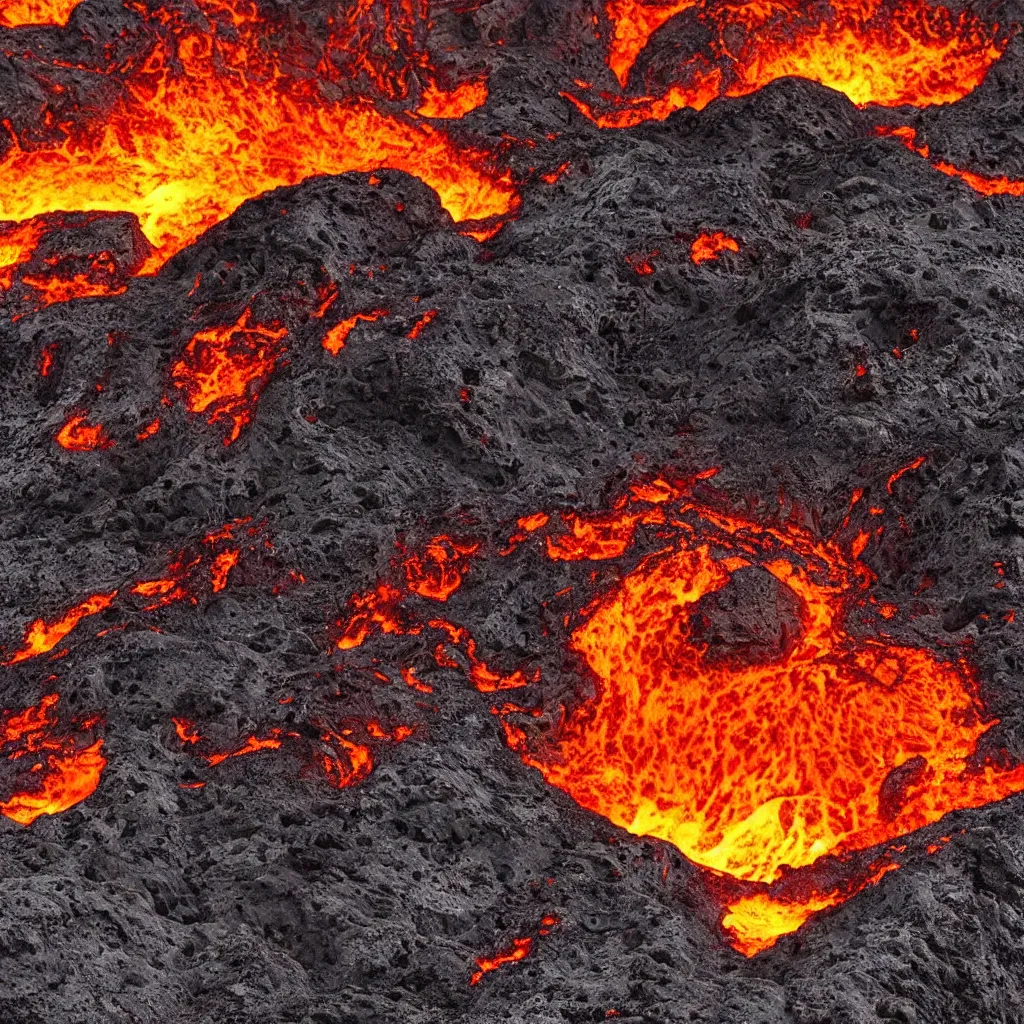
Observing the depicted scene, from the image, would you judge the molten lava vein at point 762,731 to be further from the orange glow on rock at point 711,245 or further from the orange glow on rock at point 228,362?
the orange glow on rock at point 228,362

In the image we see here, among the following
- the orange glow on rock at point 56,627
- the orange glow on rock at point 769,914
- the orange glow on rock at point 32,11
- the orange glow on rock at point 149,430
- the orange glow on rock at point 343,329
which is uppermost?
the orange glow on rock at point 32,11

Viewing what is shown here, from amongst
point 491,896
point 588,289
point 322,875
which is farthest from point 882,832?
point 588,289

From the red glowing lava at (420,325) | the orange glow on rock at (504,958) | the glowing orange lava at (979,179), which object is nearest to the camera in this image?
the orange glow on rock at (504,958)

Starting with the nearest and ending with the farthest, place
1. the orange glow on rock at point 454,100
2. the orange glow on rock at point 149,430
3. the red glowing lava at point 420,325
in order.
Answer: the orange glow on rock at point 149,430
the red glowing lava at point 420,325
the orange glow on rock at point 454,100

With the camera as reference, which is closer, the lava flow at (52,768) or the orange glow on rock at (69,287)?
the lava flow at (52,768)

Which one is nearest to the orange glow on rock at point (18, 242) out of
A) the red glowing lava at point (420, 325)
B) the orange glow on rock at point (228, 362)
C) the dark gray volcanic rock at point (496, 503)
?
the dark gray volcanic rock at point (496, 503)

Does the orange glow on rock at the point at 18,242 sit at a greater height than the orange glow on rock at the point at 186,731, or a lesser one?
greater

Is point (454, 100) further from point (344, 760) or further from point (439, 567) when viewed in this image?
point (344, 760)
